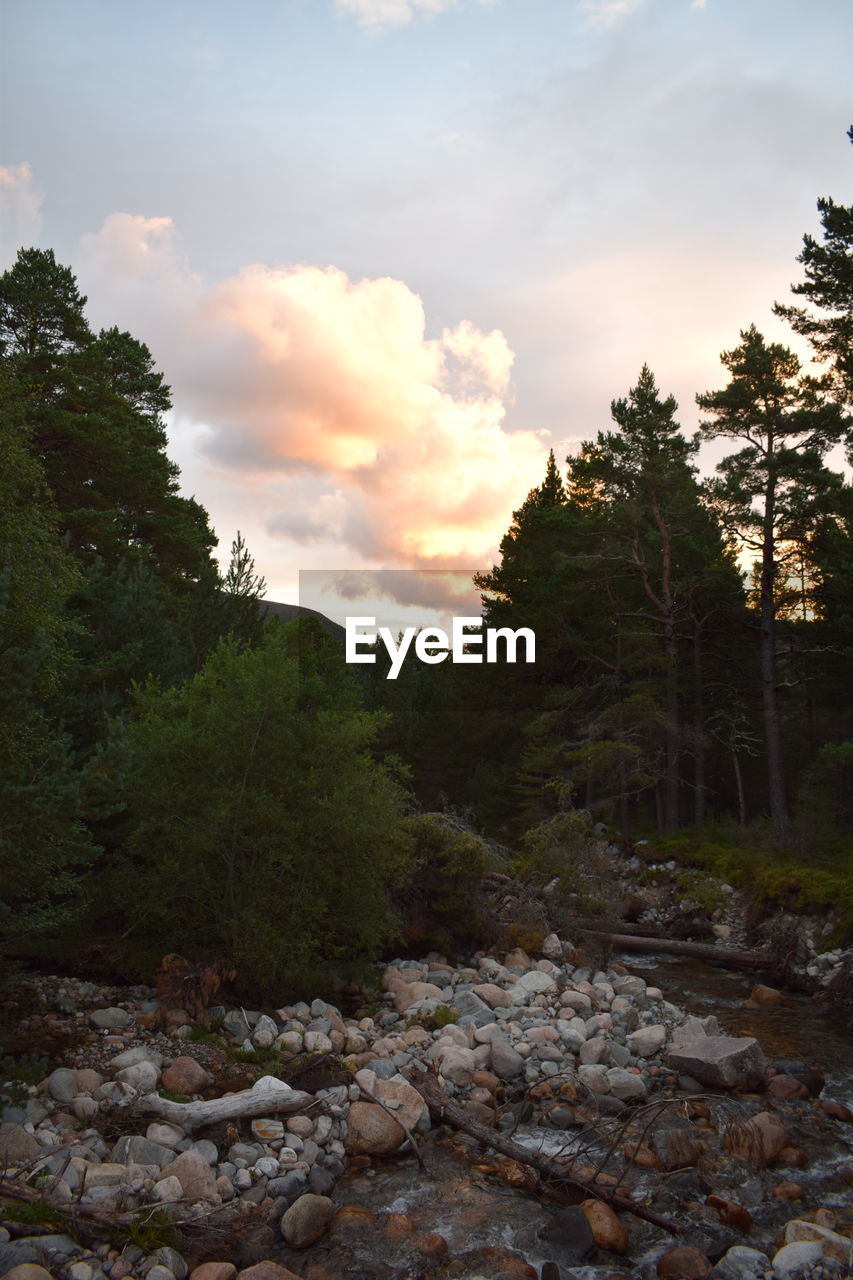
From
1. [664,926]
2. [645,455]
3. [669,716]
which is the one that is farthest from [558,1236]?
[645,455]

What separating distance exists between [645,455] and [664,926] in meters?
17.3

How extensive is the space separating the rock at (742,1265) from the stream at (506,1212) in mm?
291

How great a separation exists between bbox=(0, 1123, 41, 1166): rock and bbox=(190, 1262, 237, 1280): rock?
2.01 meters

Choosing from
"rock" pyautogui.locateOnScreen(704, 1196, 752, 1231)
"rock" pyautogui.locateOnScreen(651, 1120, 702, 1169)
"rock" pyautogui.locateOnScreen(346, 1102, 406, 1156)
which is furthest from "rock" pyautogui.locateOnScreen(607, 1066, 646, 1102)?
"rock" pyautogui.locateOnScreen(346, 1102, 406, 1156)

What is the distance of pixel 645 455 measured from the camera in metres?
31.1

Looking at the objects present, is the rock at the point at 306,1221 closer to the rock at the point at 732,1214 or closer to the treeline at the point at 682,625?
the rock at the point at 732,1214

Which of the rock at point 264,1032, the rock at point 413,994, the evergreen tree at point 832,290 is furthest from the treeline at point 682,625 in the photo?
the rock at point 264,1032

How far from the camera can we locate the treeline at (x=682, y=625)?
25.5 m

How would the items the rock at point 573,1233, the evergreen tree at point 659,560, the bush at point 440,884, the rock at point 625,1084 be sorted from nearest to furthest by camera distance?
1. the rock at point 573,1233
2. the rock at point 625,1084
3. the bush at point 440,884
4. the evergreen tree at point 659,560

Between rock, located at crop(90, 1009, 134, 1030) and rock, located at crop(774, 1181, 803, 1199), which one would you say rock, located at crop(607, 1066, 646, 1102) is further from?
rock, located at crop(90, 1009, 134, 1030)

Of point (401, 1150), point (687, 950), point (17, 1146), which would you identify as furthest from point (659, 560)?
point (17, 1146)

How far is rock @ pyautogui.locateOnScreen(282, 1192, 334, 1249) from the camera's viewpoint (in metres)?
6.88

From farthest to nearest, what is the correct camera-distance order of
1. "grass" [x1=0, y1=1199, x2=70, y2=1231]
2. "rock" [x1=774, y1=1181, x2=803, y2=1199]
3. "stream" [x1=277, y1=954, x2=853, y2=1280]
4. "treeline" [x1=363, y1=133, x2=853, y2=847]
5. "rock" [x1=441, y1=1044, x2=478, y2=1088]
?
"treeline" [x1=363, y1=133, x2=853, y2=847] < "rock" [x1=441, y1=1044, x2=478, y2=1088] < "rock" [x1=774, y1=1181, x2=803, y2=1199] < "stream" [x1=277, y1=954, x2=853, y2=1280] < "grass" [x1=0, y1=1199, x2=70, y2=1231]

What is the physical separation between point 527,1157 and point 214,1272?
123 inches
